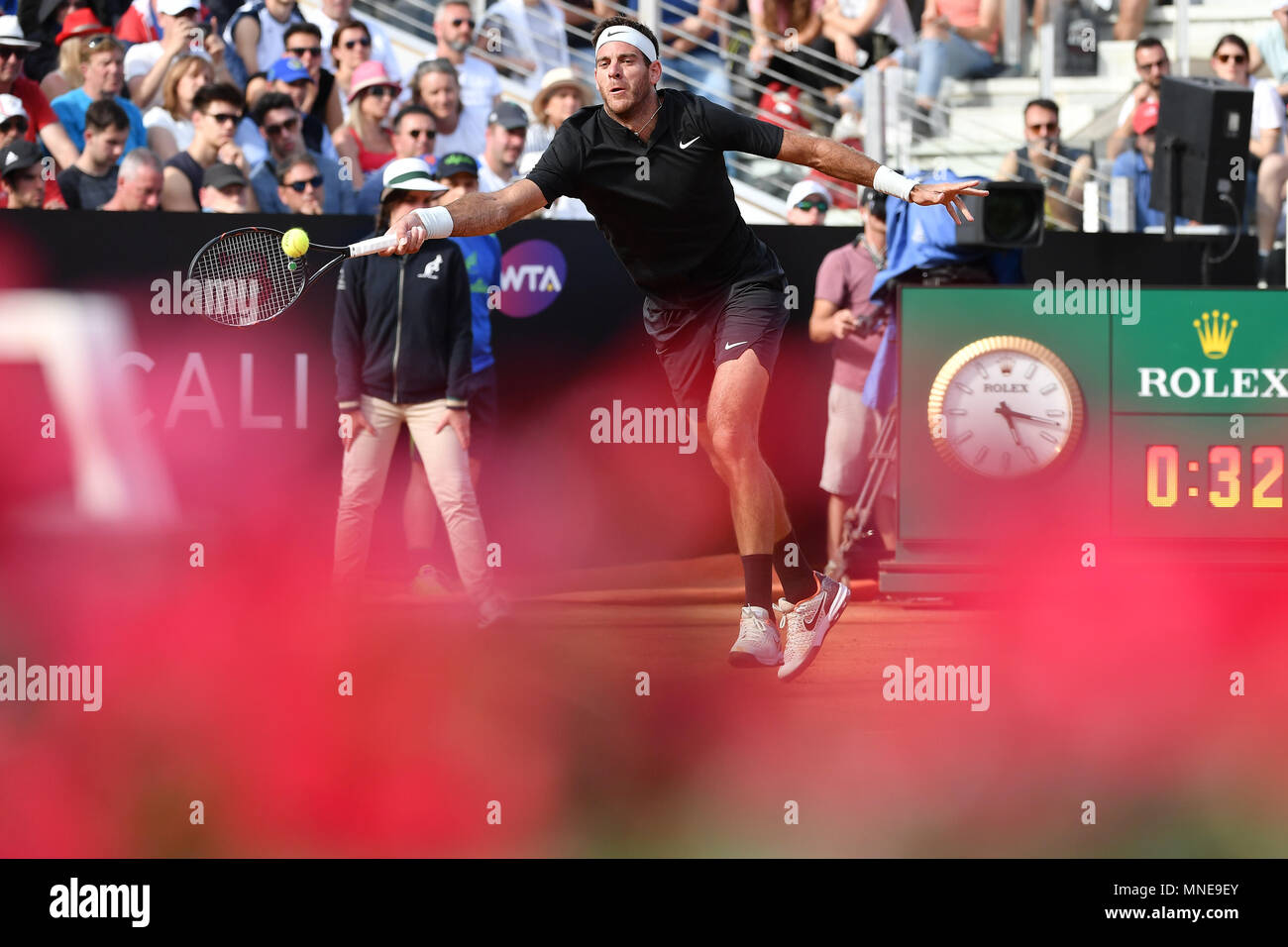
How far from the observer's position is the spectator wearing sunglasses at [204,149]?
929 cm

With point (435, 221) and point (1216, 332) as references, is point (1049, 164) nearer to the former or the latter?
point (1216, 332)

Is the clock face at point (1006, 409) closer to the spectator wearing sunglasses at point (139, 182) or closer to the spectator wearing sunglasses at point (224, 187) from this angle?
the spectator wearing sunglasses at point (224, 187)

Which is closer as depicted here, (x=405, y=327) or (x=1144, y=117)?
(x=405, y=327)

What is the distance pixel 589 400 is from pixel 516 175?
4.68ft

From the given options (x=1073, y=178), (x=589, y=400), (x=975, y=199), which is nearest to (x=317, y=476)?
(x=589, y=400)

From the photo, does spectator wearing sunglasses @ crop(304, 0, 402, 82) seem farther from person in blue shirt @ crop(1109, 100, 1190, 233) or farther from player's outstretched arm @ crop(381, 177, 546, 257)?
player's outstretched arm @ crop(381, 177, 546, 257)

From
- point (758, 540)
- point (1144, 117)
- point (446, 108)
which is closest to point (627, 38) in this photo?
point (758, 540)

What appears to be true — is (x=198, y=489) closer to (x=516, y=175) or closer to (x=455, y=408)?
(x=455, y=408)

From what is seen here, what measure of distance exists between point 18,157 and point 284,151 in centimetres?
139

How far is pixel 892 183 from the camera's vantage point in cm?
588

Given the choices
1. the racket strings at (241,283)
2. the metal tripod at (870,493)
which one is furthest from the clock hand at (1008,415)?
the racket strings at (241,283)

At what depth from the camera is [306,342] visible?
9.04 metres

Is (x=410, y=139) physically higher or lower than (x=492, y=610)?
higher

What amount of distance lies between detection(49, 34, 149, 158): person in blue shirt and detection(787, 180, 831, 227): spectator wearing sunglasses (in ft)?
11.3
